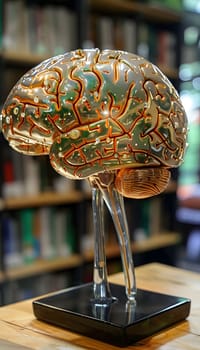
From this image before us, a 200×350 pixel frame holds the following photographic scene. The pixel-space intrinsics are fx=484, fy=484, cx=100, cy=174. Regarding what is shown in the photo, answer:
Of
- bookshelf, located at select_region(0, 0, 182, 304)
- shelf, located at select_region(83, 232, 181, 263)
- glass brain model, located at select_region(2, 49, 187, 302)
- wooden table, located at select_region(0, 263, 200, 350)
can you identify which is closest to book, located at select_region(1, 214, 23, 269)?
bookshelf, located at select_region(0, 0, 182, 304)

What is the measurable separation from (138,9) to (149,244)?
1.28 metres

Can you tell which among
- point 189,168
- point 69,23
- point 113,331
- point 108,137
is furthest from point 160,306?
point 189,168

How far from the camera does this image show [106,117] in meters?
0.81

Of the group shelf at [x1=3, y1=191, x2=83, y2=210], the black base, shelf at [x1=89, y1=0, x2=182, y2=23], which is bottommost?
the black base

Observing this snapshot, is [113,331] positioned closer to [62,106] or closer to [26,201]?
[62,106]

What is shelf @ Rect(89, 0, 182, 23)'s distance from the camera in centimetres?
247

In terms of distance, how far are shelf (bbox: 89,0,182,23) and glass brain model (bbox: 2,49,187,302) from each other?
1690mm

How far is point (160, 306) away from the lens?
0.94 m

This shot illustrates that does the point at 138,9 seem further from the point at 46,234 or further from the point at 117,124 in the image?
the point at 117,124

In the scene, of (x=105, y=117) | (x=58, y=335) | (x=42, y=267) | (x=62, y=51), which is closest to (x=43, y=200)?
(x=42, y=267)

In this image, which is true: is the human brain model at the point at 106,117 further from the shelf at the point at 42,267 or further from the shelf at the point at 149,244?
the shelf at the point at 149,244

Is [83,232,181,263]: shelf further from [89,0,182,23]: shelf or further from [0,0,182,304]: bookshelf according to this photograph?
[89,0,182,23]: shelf

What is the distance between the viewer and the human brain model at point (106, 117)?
0.81m

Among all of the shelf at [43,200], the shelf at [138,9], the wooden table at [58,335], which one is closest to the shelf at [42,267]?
the shelf at [43,200]
